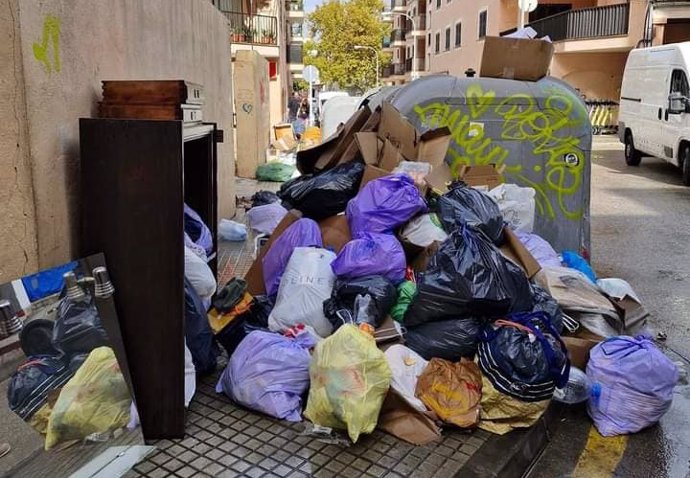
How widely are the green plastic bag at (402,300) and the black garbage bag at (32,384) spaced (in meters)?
1.93

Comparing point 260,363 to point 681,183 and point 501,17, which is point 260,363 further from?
point 501,17

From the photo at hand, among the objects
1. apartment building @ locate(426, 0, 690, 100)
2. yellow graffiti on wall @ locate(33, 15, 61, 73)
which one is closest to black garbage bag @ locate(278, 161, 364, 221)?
yellow graffiti on wall @ locate(33, 15, 61, 73)

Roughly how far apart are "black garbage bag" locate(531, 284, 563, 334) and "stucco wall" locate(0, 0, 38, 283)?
8.93 feet

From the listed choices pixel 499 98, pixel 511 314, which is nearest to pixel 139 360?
pixel 511 314

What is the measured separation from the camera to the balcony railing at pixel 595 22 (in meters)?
23.1

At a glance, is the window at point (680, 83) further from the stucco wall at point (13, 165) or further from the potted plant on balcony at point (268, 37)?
the potted plant on balcony at point (268, 37)

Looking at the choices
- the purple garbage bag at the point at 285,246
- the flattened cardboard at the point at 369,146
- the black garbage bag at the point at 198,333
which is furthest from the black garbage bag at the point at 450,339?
the flattened cardboard at the point at 369,146

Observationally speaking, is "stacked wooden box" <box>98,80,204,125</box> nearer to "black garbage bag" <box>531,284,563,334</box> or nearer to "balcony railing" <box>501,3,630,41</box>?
"black garbage bag" <box>531,284,563,334</box>

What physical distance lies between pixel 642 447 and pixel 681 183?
10799 mm

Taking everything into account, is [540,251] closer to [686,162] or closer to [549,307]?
[549,307]

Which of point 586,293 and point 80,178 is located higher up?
point 80,178

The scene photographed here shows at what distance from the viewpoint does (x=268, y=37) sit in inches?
1013

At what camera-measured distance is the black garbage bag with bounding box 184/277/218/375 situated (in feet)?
11.5

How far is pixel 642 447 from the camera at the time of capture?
3.38 metres
